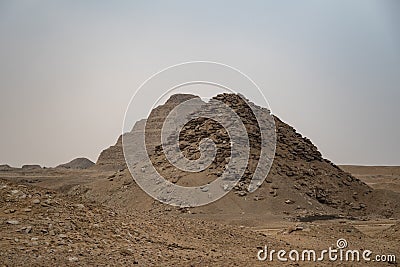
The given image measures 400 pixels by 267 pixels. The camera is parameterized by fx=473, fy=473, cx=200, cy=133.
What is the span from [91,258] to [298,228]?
27.8 feet

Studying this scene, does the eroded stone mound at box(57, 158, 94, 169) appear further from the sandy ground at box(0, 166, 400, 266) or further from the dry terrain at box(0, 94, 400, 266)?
the sandy ground at box(0, 166, 400, 266)

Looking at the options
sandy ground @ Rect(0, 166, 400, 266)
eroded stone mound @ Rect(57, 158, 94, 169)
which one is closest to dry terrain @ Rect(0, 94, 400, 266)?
sandy ground @ Rect(0, 166, 400, 266)

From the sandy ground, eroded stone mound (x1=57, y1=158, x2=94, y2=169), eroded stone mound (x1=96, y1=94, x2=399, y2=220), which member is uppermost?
eroded stone mound (x1=57, y1=158, x2=94, y2=169)

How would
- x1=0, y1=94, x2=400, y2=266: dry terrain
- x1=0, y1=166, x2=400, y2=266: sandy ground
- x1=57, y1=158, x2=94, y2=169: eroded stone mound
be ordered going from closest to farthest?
1. x1=0, y1=166, x2=400, y2=266: sandy ground
2. x1=0, y1=94, x2=400, y2=266: dry terrain
3. x1=57, y1=158, x2=94, y2=169: eroded stone mound

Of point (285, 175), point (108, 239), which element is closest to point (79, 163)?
point (285, 175)

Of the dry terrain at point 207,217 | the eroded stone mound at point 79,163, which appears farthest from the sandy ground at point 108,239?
the eroded stone mound at point 79,163

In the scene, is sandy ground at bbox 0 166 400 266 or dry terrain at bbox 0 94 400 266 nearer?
sandy ground at bbox 0 166 400 266

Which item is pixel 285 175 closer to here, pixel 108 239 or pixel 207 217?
Result: pixel 207 217

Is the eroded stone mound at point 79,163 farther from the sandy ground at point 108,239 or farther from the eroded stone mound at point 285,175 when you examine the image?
the sandy ground at point 108,239

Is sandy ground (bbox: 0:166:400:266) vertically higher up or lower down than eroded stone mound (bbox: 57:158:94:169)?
lower down

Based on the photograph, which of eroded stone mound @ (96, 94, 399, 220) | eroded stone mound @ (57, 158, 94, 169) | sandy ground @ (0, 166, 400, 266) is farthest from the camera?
eroded stone mound @ (57, 158, 94, 169)

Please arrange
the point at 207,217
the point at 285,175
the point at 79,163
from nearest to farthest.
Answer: the point at 207,217 < the point at 285,175 < the point at 79,163

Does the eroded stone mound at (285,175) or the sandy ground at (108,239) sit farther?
the eroded stone mound at (285,175)

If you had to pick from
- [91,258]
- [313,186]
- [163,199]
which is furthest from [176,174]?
[91,258]
